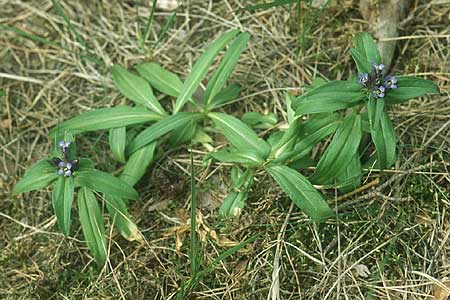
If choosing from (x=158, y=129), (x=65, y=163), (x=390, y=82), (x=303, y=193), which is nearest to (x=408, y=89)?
(x=390, y=82)

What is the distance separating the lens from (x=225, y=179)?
137 inches

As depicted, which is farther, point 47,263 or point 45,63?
point 45,63

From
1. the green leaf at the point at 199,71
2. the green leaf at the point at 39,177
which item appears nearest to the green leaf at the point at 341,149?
the green leaf at the point at 199,71

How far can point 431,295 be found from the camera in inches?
116

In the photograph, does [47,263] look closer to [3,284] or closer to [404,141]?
[3,284]

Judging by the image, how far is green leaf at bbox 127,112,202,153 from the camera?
347 centimetres

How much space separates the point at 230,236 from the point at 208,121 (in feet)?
2.48

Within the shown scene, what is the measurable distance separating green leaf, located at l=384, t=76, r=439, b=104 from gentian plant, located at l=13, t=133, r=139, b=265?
4.51ft

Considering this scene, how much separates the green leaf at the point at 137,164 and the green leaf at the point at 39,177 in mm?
414

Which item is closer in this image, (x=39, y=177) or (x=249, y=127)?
Answer: (x=39, y=177)

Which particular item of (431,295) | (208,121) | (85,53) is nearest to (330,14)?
(208,121)

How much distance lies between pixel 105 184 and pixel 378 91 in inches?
56.0

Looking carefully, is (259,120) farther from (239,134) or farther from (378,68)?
(378,68)

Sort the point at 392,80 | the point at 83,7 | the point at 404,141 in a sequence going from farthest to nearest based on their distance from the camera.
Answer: the point at 83,7 < the point at 404,141 < the point at 392,80
